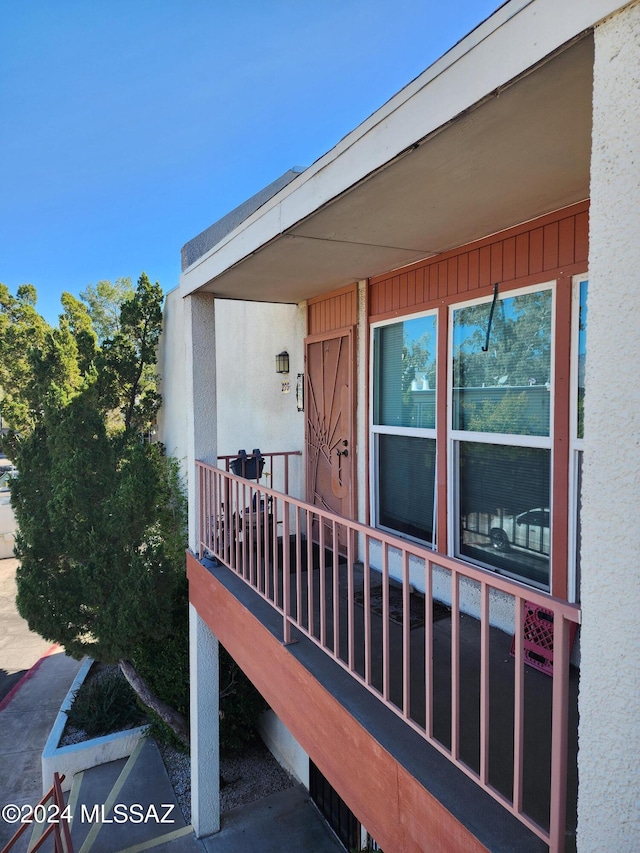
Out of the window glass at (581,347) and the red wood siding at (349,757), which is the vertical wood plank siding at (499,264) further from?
the red wood siding at (349,757)

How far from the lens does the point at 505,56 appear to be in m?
1.45

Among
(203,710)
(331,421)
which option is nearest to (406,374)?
(331,421)

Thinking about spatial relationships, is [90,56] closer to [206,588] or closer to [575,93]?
[206,588]

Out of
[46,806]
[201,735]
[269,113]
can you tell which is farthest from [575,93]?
[269,113]

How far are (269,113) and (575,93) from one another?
33.2 feet

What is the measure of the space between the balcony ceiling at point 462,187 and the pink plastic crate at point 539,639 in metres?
2.14

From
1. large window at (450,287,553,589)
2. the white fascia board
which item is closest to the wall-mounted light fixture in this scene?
large window at (450,287,553,589)

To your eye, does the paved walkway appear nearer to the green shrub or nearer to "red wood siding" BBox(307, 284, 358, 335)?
the green shrub

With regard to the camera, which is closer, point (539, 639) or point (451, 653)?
point (451, 653)

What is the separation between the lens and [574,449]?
9.11 feet

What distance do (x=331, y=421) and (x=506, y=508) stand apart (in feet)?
6.93

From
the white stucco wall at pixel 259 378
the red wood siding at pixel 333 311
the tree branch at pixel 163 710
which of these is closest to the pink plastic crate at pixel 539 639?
the red wood siding at pixel 333 311

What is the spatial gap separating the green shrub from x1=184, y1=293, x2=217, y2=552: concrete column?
4564 millimetres

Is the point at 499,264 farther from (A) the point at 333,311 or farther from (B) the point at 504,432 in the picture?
(A) the point at 333,311
